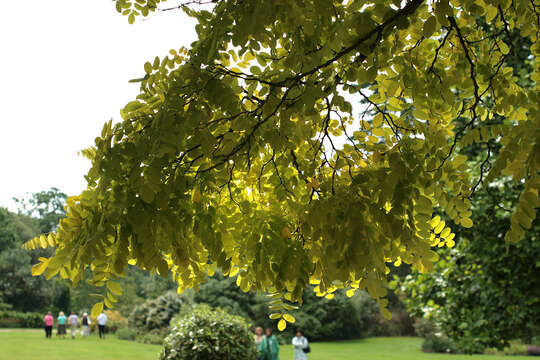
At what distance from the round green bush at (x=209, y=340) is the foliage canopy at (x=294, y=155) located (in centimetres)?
843

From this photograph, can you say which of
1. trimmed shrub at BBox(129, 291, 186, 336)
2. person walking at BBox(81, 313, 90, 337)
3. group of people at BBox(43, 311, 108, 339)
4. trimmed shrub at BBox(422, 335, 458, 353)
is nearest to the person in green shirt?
trimmed shrub at BBox(129, 291, 186, 336)

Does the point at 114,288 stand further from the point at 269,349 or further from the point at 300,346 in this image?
the point at 300,346

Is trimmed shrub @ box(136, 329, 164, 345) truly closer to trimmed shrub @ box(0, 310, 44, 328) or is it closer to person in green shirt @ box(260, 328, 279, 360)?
trimmed shrub @ box(0, 310, 44, 328)

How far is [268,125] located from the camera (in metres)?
2.59

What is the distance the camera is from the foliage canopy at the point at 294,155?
7.09 feet

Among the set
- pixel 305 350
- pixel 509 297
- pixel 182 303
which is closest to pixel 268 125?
pixel 509 297

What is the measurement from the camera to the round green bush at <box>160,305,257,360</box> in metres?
10.8

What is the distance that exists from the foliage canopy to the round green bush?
8.43 metres

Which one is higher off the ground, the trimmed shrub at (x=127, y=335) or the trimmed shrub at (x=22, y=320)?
the trimmed shrub at (x=22, y=320)

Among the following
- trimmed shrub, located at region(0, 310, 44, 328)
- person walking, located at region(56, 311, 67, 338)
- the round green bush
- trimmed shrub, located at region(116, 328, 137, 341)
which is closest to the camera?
the round green bush

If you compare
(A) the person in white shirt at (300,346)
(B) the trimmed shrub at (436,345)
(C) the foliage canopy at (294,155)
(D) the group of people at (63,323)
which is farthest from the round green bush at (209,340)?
(B) the trimmed shrub at (436,345)

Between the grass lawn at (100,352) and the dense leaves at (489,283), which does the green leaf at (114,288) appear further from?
the grass lawn at (100,352)

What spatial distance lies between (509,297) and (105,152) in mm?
7694

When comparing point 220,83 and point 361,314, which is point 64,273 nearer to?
point 220,83
